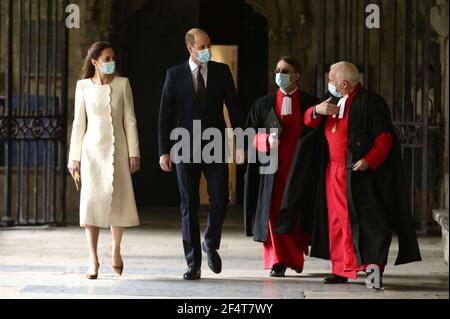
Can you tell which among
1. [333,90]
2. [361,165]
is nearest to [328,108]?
[333,90]

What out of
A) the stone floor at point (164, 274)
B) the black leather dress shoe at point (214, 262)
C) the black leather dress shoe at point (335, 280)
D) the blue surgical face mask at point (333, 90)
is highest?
the blue surgical face mask at point (333, 90)

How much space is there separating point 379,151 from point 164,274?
1854mm

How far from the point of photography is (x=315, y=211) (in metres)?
8.02

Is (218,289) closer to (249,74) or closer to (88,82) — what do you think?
(88,82)

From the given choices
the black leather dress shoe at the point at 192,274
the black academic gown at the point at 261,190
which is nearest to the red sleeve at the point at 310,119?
the black academic gown at the point at 261,190

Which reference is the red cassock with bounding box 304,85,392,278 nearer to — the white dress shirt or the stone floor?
the stone floor

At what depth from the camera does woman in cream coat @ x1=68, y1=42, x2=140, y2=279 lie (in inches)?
306

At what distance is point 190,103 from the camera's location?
315 inches

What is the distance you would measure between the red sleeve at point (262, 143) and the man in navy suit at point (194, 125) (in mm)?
231

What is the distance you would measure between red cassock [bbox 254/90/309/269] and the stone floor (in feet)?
0.49

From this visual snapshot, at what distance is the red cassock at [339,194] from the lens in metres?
7.74

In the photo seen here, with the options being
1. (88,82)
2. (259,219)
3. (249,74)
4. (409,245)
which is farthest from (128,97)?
(249,74)

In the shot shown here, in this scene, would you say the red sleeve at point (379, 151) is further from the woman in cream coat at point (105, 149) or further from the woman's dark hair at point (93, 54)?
the woman's dark hair at point (93, 54)

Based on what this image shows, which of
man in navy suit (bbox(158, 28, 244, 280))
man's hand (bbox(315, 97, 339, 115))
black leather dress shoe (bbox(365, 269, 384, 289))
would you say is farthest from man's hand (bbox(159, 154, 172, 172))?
black leather dress shoe (bbox(365, 269, 384, 289))
